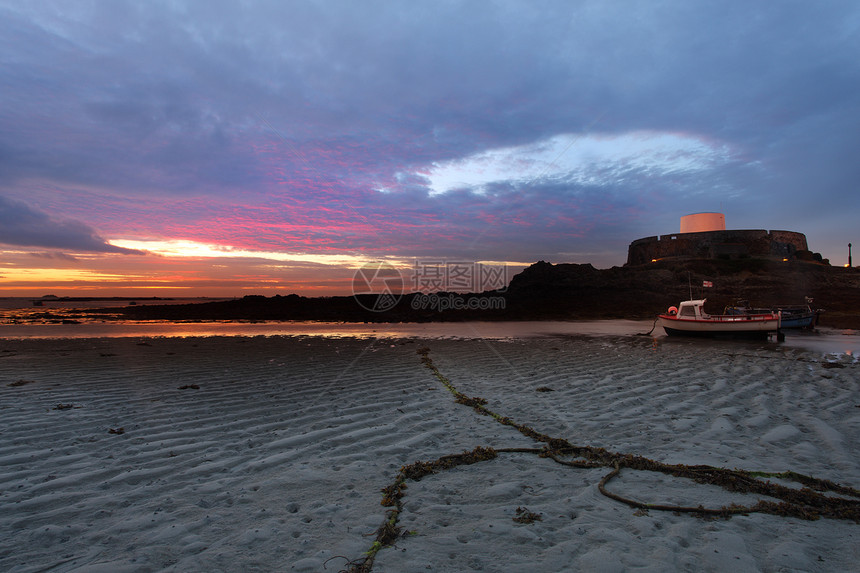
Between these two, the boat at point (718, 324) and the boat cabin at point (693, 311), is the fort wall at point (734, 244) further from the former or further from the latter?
the boat at point (718, 324)

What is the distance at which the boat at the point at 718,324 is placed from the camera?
60.6 ft

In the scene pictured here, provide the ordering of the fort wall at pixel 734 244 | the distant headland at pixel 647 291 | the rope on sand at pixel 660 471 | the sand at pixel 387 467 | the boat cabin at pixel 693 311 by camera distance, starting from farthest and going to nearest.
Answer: the fort wall at pixel 734 244 → the distant headland at pixel 647 291 → the boat cabin at pixel 693 311 → the rope on sand at pixel 660 471 → the sand at pixel 387 467

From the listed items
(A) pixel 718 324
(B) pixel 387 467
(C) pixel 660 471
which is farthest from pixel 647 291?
(B) pixel 387 467

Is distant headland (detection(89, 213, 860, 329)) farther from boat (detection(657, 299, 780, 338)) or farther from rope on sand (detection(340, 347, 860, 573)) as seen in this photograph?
rope on sand (detection(340, 347, 860, 573))

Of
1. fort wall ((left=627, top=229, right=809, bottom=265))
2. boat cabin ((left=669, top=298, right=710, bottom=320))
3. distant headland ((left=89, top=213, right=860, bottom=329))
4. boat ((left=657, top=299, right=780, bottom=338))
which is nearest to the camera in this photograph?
boat ((left=657, top=299, right=780, bottom=338))

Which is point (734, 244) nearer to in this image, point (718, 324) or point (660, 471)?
point (718, 324)

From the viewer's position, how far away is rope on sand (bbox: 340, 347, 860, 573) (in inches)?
134

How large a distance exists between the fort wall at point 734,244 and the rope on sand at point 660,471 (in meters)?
64.1

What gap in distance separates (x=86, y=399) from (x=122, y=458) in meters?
3.60

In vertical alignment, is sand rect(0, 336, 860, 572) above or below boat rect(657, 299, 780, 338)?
below

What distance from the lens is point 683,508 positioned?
11.5ft

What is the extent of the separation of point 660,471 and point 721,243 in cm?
6658

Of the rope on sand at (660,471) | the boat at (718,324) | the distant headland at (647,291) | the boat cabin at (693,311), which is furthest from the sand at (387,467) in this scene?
the distant headland at (647,291)

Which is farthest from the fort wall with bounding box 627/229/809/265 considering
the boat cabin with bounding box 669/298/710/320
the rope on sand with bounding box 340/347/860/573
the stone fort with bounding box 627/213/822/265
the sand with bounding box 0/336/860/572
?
the rope on sand with bounding box 340/347/860/573
